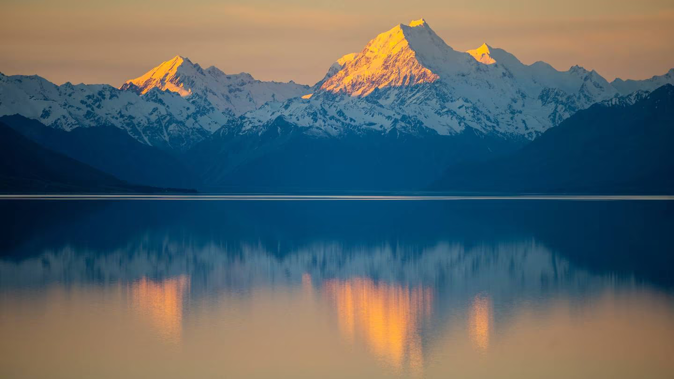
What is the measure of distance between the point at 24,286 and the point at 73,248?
24726 mm

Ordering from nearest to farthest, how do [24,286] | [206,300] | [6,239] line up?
[206,300]
[24,286]
[6,239]

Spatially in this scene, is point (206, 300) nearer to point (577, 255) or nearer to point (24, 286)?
point (24, 286)

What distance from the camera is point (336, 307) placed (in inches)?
1934

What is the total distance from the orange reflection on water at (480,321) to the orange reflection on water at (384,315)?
2.54 m

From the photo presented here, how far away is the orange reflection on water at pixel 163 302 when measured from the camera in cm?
4284

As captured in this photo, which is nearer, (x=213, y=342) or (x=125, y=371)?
(x=125, y=371)

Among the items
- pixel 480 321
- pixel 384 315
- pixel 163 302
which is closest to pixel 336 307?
pixel 384 315

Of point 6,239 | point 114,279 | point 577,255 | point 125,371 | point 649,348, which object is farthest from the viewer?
point 6,239

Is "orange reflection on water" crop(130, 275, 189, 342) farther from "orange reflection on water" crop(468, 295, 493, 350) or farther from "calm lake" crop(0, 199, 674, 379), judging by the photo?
"orange reflection on water" crop(468, 295, 493, 350)

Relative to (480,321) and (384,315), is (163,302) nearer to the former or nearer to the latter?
(384,315)

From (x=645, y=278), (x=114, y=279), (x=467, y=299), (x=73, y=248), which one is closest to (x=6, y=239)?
(x=73, y=248)

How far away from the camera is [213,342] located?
3950 centimetres

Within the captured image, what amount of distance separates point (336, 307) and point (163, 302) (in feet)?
32.4

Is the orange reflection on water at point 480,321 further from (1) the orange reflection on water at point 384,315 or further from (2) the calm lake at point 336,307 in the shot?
(1) the orange reflection on water at point 384,315
